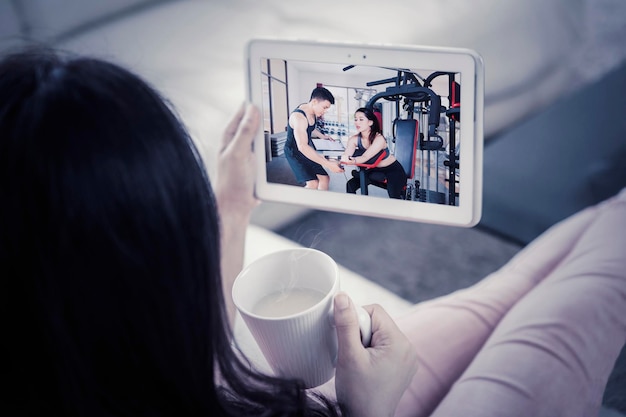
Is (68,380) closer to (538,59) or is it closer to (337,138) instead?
(337,138)

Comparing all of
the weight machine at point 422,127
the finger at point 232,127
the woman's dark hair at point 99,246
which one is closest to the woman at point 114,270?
the woman's dark hair at point 99,246

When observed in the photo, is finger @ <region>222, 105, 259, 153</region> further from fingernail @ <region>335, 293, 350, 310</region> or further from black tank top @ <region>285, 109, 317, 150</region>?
fingernail @ <region>335, 293, 350, 310</region>

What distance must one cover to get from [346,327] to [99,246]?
0.21 meters

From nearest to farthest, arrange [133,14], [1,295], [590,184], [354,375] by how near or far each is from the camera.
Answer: [1,295], [354,375], [133,14], [590,184]

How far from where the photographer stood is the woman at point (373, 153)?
544 mm

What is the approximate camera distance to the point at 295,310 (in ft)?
1.44

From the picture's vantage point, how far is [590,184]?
922mm

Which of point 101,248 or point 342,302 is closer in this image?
point 101,248

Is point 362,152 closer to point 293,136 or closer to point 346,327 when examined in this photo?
point 293,136

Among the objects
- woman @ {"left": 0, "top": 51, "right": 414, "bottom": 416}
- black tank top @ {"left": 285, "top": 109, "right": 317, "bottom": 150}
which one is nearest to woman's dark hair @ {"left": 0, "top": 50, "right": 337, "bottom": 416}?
woman @ {"left": 0, "top": 51, "right": 414, "bottom": 416}

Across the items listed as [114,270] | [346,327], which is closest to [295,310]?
[346,327]

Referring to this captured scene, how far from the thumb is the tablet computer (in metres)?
0.20

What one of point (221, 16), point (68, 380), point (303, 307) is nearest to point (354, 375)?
point (303, 307)

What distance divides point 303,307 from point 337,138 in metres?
0.21
